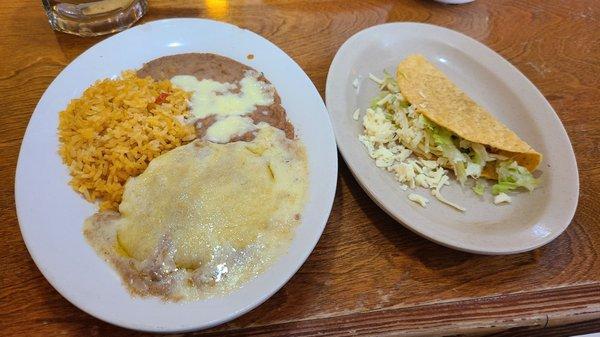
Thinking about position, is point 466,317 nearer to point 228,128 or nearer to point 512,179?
point 512,179

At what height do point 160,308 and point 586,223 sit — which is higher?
point 160,308

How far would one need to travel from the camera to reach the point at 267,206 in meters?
1.23

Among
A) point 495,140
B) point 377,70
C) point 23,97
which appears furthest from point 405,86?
point 23,97

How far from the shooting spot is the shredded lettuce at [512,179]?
1.48 metres

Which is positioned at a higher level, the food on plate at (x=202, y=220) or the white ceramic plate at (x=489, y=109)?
the food on plate at (x=202, y=220)

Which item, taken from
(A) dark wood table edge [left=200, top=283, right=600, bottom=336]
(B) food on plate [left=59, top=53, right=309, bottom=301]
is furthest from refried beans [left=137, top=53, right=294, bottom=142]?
(A) dark wood table edge [left=200, top=283, right=600, bottom=336]

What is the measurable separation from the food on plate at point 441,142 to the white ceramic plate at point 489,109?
0.04 m

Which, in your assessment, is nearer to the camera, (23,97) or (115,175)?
(115,175)

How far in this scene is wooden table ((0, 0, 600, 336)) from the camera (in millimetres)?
1195

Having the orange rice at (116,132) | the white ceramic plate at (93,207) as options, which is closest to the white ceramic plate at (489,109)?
the white ceramic plate at (93,207)

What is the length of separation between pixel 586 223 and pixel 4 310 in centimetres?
167

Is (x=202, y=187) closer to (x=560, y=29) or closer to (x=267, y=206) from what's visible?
(x=267, y=206)

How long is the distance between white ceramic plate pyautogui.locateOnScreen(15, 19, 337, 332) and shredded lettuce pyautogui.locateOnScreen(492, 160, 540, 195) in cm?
57

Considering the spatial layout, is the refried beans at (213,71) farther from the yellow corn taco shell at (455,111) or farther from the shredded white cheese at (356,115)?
the yellow corn taco shell at (455,111)
